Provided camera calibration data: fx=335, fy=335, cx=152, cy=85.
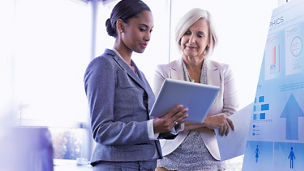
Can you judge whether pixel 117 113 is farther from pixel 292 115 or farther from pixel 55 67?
pixel 55 67

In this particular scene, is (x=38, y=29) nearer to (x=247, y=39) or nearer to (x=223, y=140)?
(x=247, y=39)

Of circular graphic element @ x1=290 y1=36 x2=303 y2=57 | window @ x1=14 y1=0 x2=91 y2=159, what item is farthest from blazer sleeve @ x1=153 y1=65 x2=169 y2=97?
window @ x1=14 y1=0 x2=91 y2=159

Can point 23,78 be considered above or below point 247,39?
below

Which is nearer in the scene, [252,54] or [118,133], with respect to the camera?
[118,133]

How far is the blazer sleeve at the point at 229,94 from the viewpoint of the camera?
6.00 ft

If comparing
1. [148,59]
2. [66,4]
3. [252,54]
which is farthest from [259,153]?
[66,4]

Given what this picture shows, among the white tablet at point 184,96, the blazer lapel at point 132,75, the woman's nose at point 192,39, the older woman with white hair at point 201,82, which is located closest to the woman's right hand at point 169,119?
the white tablet at point 184,96

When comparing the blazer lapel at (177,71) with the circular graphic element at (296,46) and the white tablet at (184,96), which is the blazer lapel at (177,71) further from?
the circular graphic element at (296,46)

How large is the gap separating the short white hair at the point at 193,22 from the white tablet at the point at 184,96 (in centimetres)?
65

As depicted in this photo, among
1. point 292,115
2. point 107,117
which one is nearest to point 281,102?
point 292,115

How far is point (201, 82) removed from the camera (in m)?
1.85

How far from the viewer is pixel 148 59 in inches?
169

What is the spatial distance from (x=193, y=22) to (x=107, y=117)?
85cm

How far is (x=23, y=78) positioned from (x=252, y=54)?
9.02 ft
